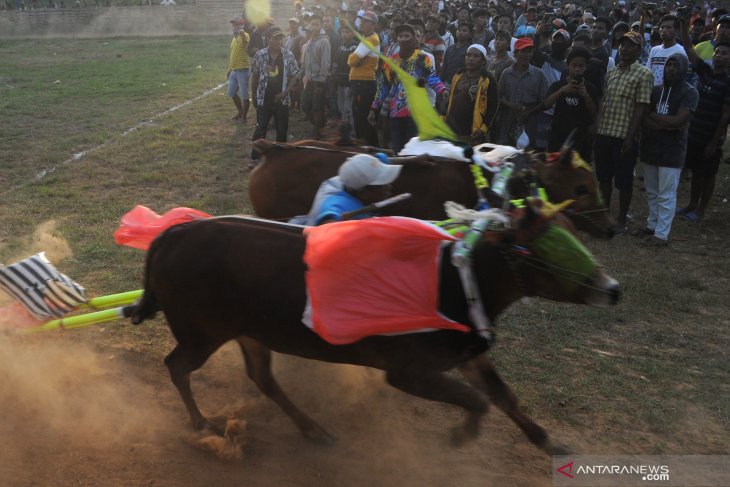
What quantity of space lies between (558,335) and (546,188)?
53.5 inches

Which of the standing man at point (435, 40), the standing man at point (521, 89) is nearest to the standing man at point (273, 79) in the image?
the standing man at point (435, 40)

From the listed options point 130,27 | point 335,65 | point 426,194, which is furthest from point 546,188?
point 130,27

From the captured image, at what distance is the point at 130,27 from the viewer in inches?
1304

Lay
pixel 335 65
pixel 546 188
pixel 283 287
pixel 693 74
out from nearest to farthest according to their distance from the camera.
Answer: pixel 283 287 < pixel 546 188 < pixel 693 74 < pixel 335 65

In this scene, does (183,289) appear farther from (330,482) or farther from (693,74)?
(693,74)

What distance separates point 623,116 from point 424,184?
3.58 metres

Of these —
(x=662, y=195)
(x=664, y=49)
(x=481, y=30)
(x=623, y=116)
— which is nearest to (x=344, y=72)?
(x=481, y=30)

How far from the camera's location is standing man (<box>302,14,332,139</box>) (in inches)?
477

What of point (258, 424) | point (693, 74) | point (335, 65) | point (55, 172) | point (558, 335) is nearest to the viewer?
point (258, 424)

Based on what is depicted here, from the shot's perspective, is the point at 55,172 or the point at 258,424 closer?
the point at 258,424

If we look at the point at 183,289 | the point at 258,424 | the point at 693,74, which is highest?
the point at 693,74

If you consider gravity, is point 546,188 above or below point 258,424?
above

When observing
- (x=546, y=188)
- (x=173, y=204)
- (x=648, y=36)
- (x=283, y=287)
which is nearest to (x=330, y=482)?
(x=283, y=287)

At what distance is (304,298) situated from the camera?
405 cm
